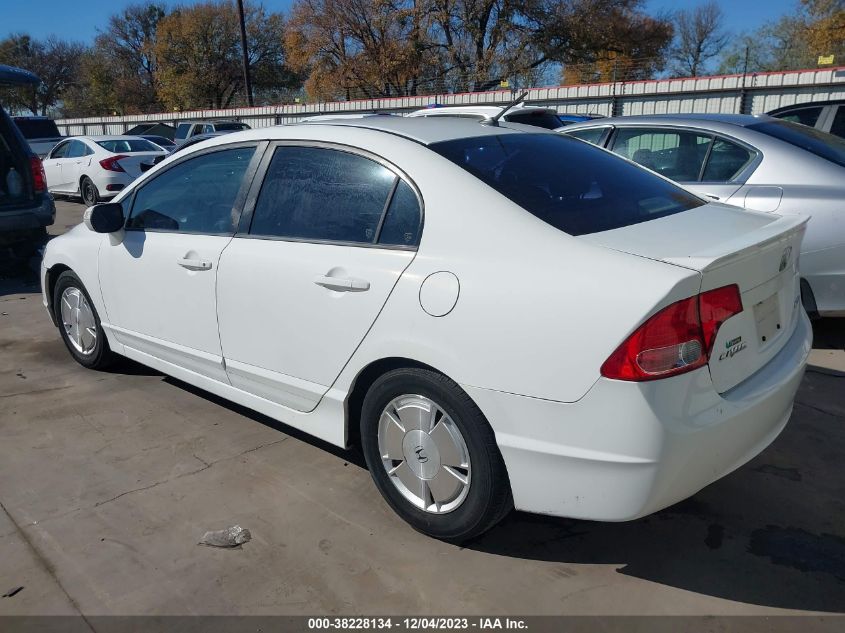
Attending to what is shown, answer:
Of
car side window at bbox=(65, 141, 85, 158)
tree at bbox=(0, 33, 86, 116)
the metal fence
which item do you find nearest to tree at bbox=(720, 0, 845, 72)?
the metal fence

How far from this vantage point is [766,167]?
5.00m

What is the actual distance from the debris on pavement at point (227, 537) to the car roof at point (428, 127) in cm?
181

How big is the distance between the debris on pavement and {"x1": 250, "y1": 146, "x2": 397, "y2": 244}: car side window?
4.24ft

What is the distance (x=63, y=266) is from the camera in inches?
192

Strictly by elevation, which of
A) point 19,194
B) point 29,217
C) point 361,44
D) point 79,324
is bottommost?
point 79,324

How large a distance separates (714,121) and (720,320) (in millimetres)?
3694

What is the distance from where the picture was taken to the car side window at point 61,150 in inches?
612

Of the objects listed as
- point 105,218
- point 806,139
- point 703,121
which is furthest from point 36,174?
point 806,139

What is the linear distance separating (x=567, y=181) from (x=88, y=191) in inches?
560

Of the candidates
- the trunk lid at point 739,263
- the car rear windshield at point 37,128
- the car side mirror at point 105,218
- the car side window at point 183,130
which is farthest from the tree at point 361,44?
the trunk lid at point 739,263

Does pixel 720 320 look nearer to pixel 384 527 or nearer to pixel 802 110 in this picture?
pixel 384 527

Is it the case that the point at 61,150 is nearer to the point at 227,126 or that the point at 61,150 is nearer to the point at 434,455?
the point at 227,126

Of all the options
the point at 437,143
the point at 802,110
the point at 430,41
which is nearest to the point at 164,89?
the point at 430,41

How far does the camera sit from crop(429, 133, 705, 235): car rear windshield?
273 centimetres
